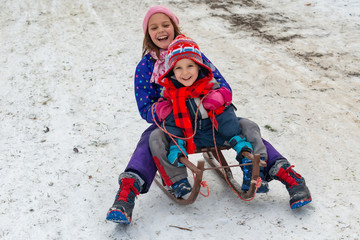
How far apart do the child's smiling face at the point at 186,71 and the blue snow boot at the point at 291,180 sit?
0.84 m

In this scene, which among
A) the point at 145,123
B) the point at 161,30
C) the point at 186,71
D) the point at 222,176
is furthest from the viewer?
the point at 145,123

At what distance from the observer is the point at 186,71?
2.65m

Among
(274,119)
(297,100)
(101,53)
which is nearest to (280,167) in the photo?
(274,119)

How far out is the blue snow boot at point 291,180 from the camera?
2.53 metres

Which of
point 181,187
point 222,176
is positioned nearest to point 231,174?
point 222,176

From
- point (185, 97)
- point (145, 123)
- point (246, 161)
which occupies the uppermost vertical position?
point (185, 97)

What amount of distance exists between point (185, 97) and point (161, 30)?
64cm

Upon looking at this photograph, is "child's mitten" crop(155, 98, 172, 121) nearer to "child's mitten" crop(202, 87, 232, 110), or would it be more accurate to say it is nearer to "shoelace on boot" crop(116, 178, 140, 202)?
"child's mitten" crop(202, 87, 232, 110)

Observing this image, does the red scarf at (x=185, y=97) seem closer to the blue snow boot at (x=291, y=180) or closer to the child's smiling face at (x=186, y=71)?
the child's smiling face at (x=186, y=71)

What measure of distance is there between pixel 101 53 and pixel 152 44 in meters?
2.86

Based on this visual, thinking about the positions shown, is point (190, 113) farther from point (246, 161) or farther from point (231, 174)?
point (231, 174)

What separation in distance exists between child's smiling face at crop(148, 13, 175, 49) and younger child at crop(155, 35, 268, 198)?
0.26 metres

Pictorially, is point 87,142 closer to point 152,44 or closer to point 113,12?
point 152,44

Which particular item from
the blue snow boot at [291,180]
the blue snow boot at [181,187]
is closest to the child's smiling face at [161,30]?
the blue snow boot at [181,187]
